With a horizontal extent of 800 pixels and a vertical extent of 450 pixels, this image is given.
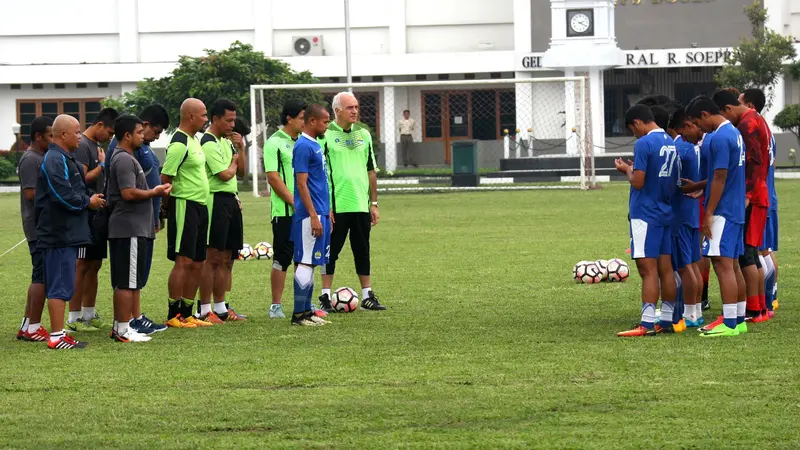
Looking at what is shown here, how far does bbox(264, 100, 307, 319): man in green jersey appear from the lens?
37.4 ft

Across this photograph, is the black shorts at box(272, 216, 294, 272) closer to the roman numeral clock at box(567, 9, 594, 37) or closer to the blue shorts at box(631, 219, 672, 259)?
the blue shorts at box(631, 219, 672, 259)

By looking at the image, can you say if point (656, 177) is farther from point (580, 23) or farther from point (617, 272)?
point (580, 23)

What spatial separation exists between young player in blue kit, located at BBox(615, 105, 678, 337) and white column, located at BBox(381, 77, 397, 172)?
3696cm

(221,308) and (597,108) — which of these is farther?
(597,108)

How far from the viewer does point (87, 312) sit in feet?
36.6

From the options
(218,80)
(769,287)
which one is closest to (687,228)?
(769,287)

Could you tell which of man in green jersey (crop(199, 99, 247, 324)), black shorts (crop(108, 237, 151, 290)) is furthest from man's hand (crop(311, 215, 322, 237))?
black shorts (crop(108, 237, 151, 290))

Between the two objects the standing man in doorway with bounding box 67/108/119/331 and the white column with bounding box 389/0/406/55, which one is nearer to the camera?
the standing man in doorway with bounding box 67/108/119/331

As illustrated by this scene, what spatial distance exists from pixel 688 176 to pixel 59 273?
16.3 ft

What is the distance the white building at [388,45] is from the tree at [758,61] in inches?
156

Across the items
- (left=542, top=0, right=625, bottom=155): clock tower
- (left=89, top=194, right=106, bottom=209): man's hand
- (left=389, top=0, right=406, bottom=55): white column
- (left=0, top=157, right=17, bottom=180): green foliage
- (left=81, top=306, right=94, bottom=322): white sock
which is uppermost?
(left=389, top=0, right=406, bottom=55): white column

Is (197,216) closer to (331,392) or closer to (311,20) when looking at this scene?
(331,392)

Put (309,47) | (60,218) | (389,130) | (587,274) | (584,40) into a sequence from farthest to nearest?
(309,47) < (389,130) < (584,40) < (587,274) < (60,218)

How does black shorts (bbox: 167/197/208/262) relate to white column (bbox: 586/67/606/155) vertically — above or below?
below
